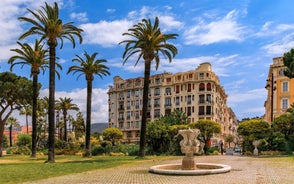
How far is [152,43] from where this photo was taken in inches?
1455

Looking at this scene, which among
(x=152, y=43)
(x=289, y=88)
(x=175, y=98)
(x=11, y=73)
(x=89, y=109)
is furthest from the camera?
(x=175, y=98)

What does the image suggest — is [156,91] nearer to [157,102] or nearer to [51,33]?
[157,102]

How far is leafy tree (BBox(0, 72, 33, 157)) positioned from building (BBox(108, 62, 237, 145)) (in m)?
50.6

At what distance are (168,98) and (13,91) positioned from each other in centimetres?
5519

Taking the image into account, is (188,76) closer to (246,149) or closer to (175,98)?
(175,98)

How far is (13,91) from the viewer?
48000mm

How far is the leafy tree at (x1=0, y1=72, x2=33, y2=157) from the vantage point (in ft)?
154

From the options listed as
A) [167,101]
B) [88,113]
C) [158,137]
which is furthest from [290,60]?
[167,101]

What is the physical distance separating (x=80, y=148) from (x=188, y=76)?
146ft

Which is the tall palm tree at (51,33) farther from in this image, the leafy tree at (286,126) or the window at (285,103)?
the window at (285,103)

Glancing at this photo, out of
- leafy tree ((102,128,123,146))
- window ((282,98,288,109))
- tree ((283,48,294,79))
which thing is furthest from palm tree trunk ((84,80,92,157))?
window ((282,98,288,109))

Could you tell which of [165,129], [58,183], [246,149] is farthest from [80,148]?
[58,183]

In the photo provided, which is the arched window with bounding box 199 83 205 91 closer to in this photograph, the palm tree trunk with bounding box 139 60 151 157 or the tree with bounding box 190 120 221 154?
the tree with bounding box 190 120 221 154

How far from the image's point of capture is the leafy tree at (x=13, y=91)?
47031 mm
